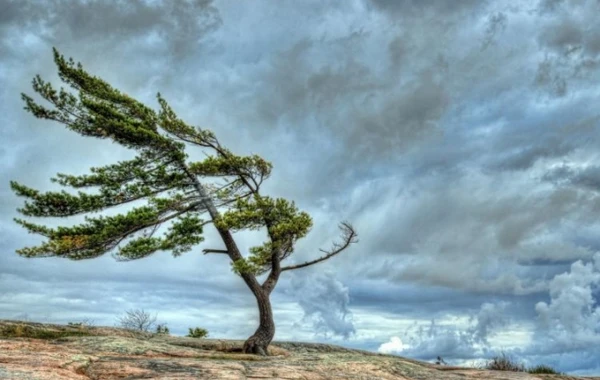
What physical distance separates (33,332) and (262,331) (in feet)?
26.0

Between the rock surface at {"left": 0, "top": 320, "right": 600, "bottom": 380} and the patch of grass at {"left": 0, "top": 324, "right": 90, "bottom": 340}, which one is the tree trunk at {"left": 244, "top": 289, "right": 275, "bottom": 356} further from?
the rock surface at {"left": 0, "top": 320, "right": 600, "bottom": 380}

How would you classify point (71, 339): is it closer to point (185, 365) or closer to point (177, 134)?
point (185, 365)

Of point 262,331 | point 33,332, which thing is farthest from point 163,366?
point 262,331

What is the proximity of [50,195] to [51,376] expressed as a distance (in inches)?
586

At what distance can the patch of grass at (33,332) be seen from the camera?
19.8 m

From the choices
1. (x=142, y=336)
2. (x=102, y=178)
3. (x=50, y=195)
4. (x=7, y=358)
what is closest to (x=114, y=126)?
(x=102, y=178)

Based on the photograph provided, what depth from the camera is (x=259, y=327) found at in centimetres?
2328

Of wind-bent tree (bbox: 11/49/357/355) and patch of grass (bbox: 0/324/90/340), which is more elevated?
wind-bent tree (bbox: 11/49/357/355)

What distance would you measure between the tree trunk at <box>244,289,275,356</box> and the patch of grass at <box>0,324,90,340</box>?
19.0 feet

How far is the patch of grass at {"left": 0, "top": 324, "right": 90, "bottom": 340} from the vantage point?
1978 cm

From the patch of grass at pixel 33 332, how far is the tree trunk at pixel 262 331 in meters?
5.79

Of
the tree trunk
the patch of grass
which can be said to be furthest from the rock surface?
the tree trunk

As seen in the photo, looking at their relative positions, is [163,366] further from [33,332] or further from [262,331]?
[262,331]

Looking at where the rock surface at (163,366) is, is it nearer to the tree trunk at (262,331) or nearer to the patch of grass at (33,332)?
the patch of grass at (33,332)
